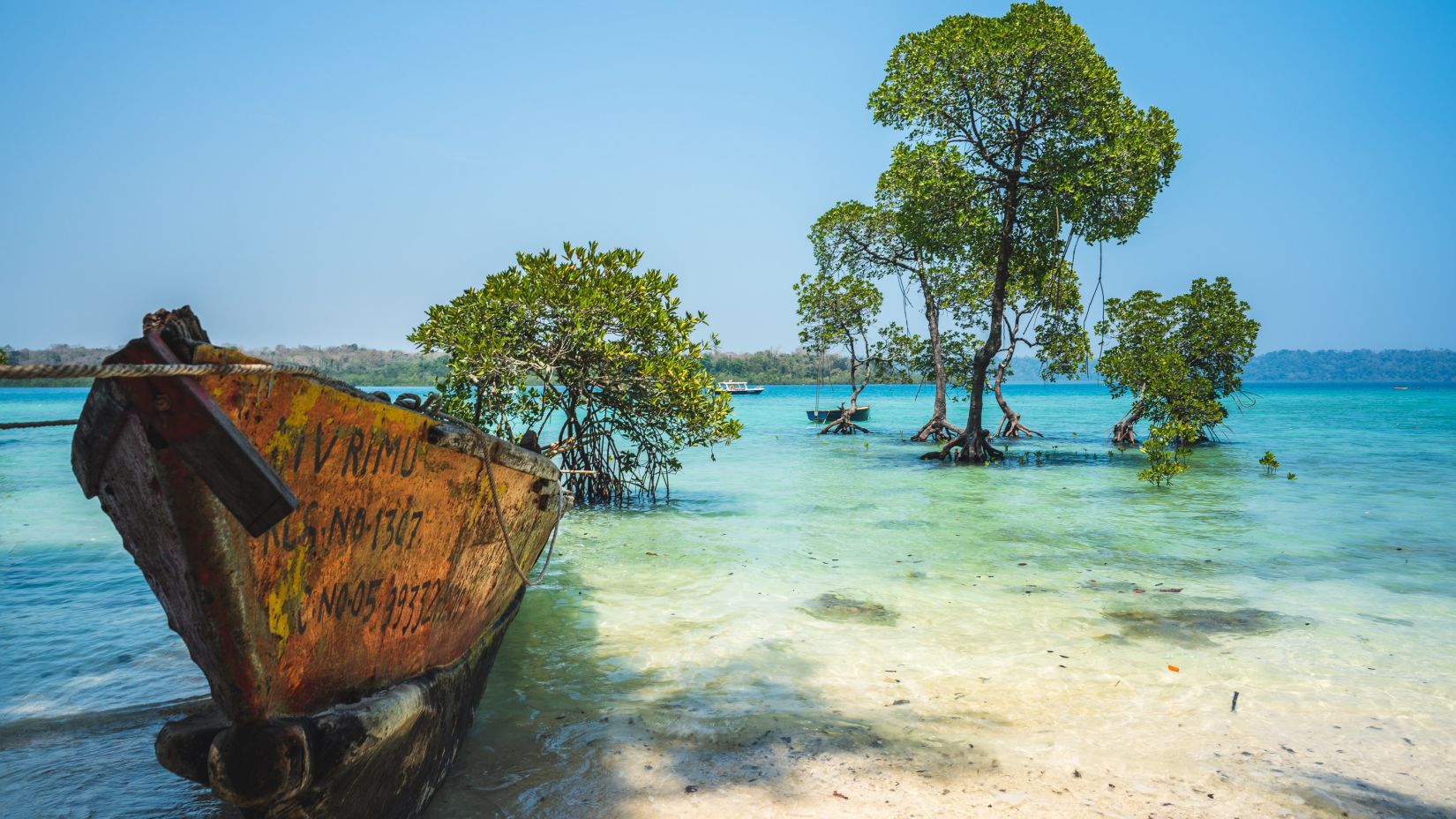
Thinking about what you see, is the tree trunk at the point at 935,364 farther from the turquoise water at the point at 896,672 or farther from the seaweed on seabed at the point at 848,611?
the seaweed on seabed at the point at 848,611

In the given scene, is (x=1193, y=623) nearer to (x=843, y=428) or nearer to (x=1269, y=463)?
(x=1269, y=463)

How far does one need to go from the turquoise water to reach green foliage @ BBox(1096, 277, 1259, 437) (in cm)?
905

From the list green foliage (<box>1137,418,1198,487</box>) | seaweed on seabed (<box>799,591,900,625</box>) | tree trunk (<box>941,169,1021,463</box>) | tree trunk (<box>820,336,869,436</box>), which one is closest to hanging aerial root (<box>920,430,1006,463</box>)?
tree trunk (<box>941,169,1021,463</box>)

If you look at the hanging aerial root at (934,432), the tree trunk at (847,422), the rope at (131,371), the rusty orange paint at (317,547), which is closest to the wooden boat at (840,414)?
the tree trunk at (847,422)

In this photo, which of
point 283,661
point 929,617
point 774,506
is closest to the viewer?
point 283,661

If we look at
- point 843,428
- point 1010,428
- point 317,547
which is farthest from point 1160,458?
point 843,428

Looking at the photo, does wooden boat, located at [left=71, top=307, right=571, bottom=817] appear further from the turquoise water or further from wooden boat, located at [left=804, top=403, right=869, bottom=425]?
wooden boat, located at [left=804, top=403, right=869, bottom=425]

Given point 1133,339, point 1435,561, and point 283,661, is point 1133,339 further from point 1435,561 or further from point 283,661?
point 283,661

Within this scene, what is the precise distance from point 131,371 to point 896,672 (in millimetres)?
4573

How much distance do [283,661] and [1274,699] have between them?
16.8ft

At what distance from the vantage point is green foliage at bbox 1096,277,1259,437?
20359mm

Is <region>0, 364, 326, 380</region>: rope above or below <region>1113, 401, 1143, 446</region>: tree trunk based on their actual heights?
above

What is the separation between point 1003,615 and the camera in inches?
258

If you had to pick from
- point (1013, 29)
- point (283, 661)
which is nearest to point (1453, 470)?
point (1013, 29)
